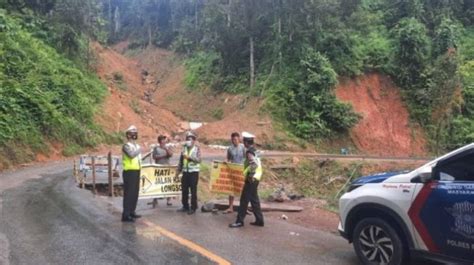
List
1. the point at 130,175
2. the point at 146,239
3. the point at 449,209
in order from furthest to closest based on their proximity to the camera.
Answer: the point at 130,175
the point at 146,239
the point at 449,209

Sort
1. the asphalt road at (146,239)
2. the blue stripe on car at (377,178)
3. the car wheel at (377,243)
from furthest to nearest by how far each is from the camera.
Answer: the asphalt road at (146,239) → the blue stripe on car at (377,178) → the car wheel at (377,243)

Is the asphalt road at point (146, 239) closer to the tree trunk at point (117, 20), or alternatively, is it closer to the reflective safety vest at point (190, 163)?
the reflective safety vest at point (190, 163)

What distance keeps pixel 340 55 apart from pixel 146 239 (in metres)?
32.2

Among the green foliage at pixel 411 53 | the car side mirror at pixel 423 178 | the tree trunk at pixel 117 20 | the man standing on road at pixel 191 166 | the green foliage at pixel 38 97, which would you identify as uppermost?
the tree trunk at pixel 117 20

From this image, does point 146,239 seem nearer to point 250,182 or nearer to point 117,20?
point 250,182

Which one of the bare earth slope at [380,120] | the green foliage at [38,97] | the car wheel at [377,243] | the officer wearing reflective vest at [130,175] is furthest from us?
the bare earth slope at [380,120]

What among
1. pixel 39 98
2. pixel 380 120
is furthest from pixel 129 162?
pixel 380 120

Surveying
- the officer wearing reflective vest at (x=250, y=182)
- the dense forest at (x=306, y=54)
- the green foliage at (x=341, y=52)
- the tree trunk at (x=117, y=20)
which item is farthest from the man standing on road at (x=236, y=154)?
the tree trunk at (x=117, y=20)

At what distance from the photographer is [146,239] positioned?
25.9 feet

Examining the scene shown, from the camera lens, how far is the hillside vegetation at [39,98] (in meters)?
22.2

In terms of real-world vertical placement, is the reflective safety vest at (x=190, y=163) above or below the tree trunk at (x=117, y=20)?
below

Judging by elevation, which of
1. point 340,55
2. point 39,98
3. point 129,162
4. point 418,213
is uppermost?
point 340,55

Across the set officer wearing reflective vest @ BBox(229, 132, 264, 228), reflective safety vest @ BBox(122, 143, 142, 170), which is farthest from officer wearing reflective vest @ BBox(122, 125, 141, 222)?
officer wearing reflective vest @ BBox(229, 132, 264, 228)

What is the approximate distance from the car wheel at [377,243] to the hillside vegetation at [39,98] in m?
17.3
